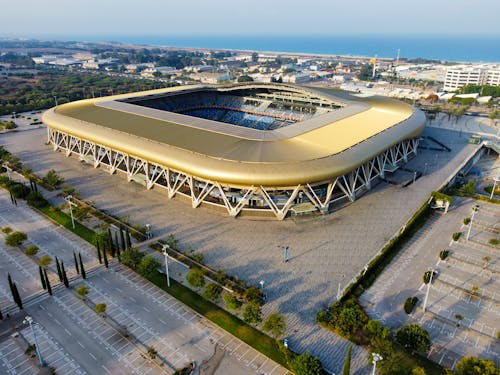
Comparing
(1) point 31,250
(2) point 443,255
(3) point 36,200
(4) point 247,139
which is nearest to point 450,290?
(2) point 443,255

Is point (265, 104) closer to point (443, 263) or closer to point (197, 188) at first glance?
point (197, 188)

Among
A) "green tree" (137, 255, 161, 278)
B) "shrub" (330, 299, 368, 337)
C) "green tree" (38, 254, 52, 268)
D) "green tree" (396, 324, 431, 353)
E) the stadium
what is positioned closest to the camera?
"green tree" (396, 324, 431, 353)

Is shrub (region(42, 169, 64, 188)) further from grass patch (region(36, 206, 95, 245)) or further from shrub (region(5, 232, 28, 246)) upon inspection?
shrub (region(5, 232, 28, 246))

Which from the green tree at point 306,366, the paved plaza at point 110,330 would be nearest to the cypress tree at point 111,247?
the paved plaza at point 110,330

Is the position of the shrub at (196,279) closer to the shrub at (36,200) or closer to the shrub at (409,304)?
the shrub at (409,304)

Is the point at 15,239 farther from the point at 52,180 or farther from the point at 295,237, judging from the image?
the point at 295,237

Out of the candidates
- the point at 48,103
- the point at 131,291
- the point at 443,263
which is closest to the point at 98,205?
the point at 131,291

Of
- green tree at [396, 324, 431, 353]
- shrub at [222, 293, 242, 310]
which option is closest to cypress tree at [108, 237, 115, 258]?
shrub at [222, 293, 242, 310]
